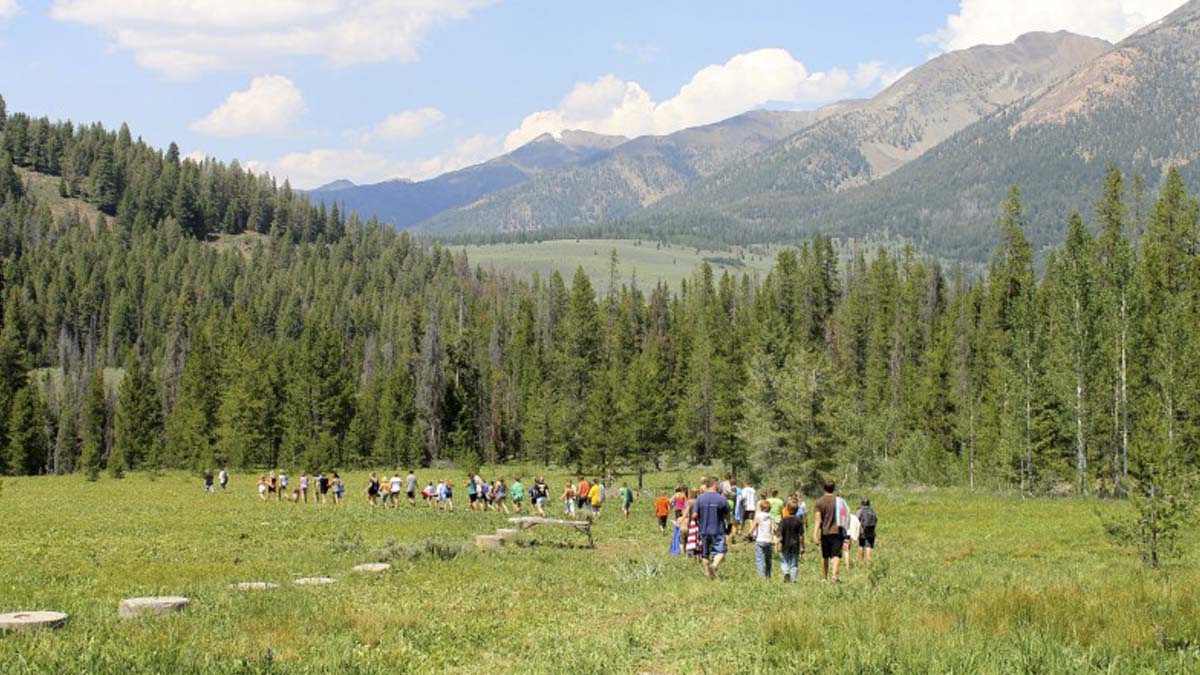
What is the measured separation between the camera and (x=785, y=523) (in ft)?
70.3

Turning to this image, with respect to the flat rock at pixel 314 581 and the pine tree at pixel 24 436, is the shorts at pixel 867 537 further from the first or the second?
the pine tree at pixel 24 436

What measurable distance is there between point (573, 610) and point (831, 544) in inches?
289

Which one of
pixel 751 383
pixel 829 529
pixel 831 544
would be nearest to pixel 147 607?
pixel 829 529

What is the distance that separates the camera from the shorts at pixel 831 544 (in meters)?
21.8

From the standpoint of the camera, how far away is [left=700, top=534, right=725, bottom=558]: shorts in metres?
22.3

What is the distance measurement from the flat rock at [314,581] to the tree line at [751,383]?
64.0ft

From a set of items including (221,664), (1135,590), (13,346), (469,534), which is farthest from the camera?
(13,346)

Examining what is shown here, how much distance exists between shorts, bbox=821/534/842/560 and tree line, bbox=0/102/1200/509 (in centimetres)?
878

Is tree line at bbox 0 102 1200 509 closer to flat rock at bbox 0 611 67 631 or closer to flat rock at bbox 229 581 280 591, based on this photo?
flat rock at bbox 229 581 280 591

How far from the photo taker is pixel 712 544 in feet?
74.2

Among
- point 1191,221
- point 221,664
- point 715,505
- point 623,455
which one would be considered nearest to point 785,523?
point 715,505

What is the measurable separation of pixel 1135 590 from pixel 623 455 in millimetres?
72529

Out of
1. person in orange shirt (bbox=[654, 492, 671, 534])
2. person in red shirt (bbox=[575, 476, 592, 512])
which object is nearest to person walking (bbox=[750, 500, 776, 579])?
person in orange shirt (bbox=[654, 492, 671, 534])

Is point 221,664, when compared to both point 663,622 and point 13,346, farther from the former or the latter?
point 13,346
